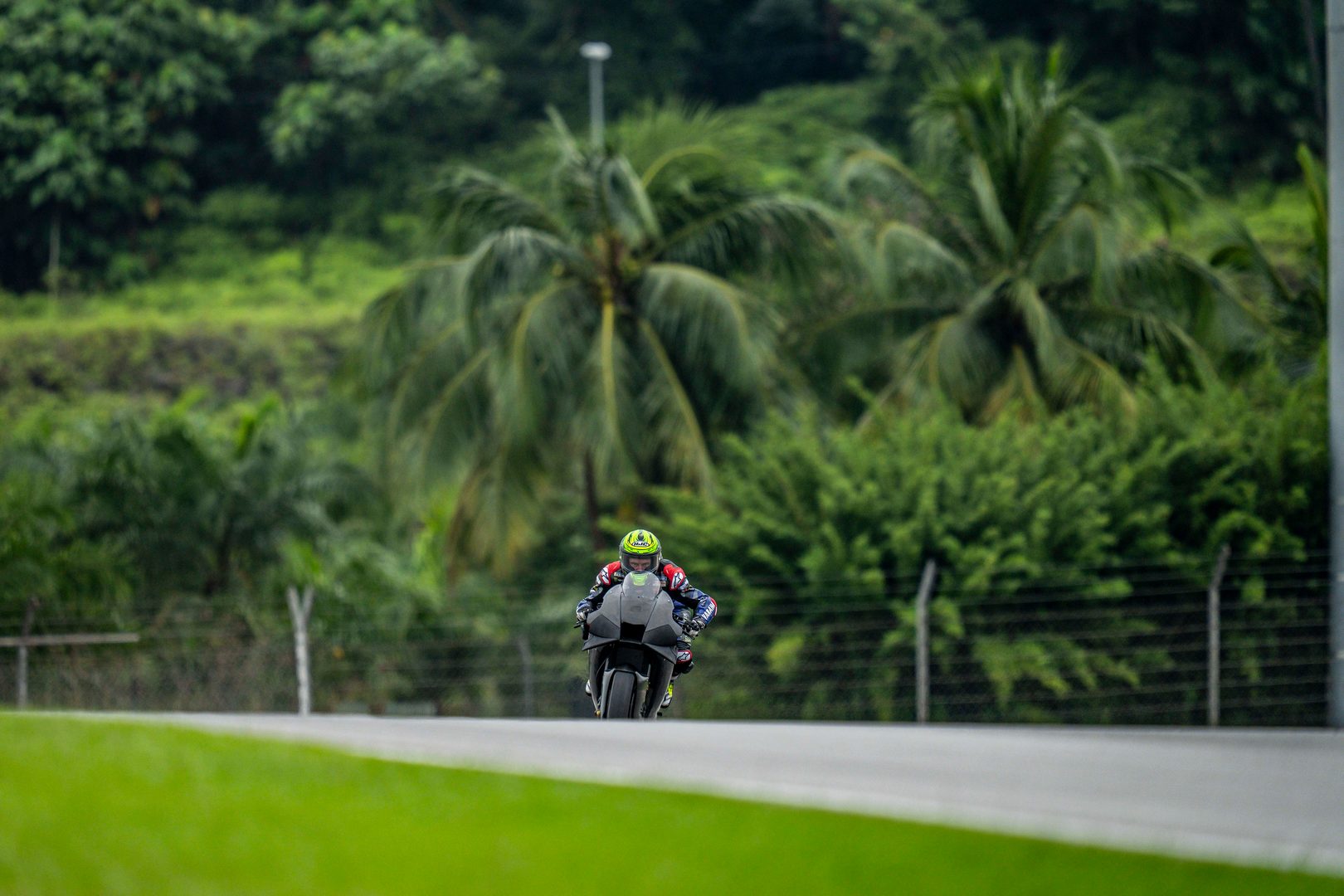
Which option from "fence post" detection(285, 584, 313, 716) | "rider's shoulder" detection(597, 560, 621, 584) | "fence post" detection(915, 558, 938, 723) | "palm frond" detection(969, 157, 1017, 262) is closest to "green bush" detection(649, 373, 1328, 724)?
"fence post" detection(915, 558, 938, 723)

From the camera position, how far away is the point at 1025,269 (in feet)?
68.3

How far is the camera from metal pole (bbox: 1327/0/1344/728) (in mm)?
10312

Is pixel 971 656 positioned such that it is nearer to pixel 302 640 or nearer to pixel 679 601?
pixel 302 640

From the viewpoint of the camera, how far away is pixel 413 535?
2959 centimetres

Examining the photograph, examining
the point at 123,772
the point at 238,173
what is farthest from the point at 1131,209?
the point at 238,173

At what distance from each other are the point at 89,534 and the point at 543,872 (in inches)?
730

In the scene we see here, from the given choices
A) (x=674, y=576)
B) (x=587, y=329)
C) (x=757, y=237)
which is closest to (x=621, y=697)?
(x=674, y=576)

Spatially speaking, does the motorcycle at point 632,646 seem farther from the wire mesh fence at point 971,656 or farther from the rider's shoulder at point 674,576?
the wire mesh fence at point 971,656

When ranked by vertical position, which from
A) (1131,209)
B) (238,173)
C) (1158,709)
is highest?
(238,173)

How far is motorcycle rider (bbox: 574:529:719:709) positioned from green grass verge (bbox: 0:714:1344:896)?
338 centimetres

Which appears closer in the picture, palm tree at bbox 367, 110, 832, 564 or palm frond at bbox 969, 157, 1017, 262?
palm tree at bbox 367, 110, 832, 564

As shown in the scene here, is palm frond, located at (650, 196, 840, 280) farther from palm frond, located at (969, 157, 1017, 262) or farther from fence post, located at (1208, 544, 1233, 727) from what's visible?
fence post, located at (1208, 544, 1233, 727)

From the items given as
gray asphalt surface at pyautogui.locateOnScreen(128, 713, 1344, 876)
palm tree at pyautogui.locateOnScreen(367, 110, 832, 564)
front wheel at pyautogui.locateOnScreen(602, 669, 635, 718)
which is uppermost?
palm tree at pyautogui.locateOnScreen(367, 110, 832, 564)

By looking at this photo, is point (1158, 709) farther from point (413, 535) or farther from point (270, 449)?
point (413, 535)
